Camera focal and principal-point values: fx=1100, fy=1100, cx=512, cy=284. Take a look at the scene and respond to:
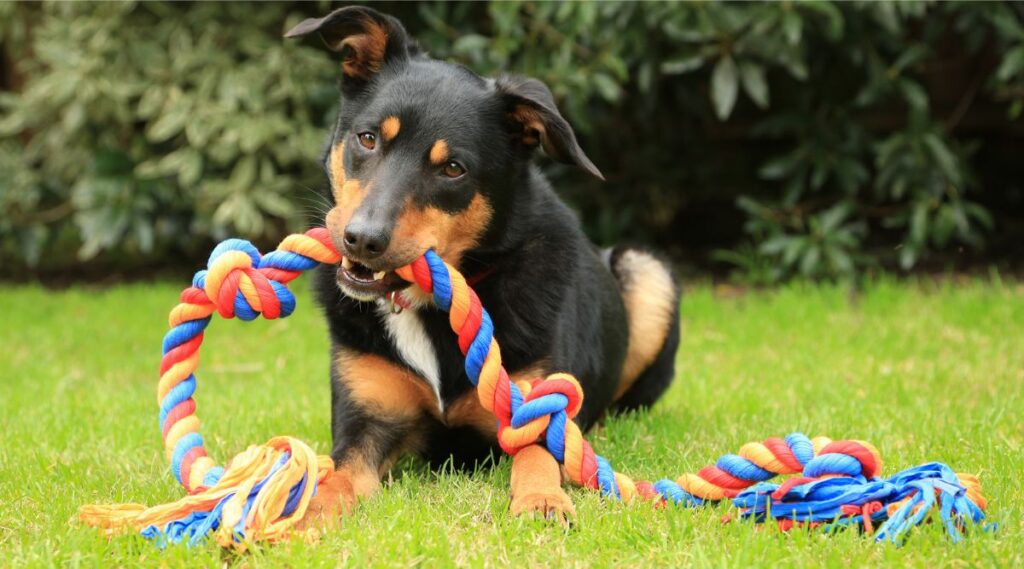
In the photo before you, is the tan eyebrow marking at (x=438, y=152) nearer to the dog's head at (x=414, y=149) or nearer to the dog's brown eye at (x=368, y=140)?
the dog's head at (x=414, y=149)

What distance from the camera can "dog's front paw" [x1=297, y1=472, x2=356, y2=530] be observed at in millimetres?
3018

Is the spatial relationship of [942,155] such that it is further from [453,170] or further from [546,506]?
[546,506]

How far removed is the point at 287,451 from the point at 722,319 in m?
4.66

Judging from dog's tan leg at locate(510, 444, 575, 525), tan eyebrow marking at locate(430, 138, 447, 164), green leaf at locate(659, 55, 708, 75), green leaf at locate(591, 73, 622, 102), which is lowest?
dog's tan leg at locate(510, 444, 575, 525)

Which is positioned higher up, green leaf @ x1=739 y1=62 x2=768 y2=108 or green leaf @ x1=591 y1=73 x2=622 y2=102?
green leaf @ x1=739 y1=62 x2=768 y2=108

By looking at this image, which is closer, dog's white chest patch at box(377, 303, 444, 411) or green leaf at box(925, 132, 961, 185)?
dog's white chest patch at box(377, 303, 444, 411)

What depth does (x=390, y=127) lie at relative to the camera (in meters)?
3.50

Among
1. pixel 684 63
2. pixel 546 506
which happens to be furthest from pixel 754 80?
pixel 546 506

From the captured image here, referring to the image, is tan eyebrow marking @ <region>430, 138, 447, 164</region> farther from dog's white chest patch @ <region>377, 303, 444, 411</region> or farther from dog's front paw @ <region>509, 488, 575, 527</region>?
dog's front paw @ <region>509, 488, 575, 527</region>

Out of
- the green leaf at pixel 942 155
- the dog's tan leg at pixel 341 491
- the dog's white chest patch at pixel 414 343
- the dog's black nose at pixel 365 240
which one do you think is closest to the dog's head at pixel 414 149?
the dog's black nose at pixel 365 240

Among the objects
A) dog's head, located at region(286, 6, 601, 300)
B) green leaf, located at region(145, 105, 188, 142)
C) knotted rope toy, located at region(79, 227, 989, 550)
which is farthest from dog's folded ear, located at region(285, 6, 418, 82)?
green leaf, located at region(145, 105, 188, 142)

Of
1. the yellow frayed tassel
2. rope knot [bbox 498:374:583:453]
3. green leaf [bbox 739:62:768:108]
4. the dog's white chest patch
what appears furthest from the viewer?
green leaf [bbox 739:62:768:108]

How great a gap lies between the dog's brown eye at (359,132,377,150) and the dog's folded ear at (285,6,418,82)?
42 cm

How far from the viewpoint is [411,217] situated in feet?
11.0
